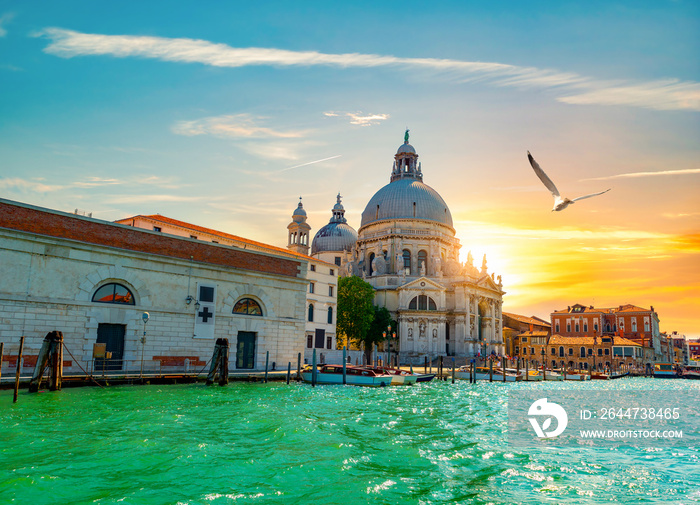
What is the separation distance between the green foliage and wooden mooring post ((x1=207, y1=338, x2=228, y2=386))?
2514cm

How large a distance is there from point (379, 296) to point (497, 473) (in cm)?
4780

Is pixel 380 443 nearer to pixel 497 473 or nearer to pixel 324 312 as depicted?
pixel 497 473

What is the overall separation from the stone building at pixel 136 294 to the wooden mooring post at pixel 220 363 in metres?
1.37

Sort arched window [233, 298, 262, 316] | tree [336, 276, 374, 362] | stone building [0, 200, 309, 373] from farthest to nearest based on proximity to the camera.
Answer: tree [336, 276, 374, 362] < arched window [233, 298, 262, 316] < stone building [0, 200, 309, 373]

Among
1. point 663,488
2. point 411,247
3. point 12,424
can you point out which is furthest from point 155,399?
point 411,247

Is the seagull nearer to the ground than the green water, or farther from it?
farther from it

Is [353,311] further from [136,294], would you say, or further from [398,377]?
[136,294]

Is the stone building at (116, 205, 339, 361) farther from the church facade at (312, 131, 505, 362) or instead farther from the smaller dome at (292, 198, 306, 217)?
the smaller dome at (292, 198, 306, 217)

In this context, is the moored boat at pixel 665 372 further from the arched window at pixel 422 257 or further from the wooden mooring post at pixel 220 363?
the wooden mooring post at pixel 220 363

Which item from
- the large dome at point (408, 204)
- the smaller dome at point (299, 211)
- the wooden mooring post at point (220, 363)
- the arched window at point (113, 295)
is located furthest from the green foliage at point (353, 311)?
the arched window at point (113, 295)

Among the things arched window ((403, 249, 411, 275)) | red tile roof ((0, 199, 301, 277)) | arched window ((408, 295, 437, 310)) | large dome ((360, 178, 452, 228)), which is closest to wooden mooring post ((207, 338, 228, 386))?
red tile roof ((0, 199, 301, 277))

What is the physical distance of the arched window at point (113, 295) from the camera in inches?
840

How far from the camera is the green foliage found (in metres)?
48.1

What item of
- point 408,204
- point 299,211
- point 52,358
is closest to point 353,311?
point 408,204
